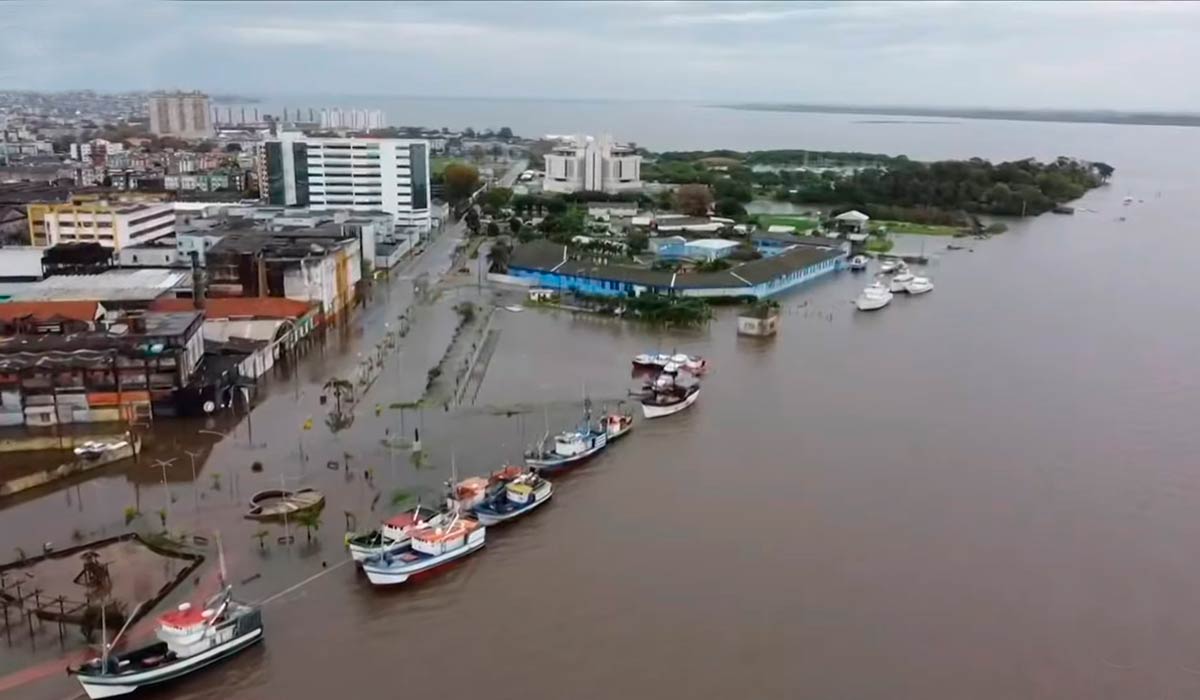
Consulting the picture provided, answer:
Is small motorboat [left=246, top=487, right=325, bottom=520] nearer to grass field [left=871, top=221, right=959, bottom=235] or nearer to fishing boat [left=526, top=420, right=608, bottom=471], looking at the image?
fishing boat [left=526, top=420, right=608, bottom=471]

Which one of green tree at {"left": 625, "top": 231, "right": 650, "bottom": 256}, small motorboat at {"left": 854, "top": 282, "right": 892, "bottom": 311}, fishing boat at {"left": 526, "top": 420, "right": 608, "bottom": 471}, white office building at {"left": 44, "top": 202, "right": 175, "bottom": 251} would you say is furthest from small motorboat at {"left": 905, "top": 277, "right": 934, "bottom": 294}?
white office building at {"left": 44, "top": 202, "right": 175, "bottom": 251}

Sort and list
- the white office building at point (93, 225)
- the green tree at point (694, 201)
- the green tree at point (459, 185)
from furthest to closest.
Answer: the green tree at point (459, 185)
the green tree at point (694, 201)
the white office building at point (93, 225)

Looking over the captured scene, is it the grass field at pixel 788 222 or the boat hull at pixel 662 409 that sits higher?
the grass field at pixel 788 222

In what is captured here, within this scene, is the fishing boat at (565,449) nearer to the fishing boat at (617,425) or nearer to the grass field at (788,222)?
the fishing boat at (617,425)

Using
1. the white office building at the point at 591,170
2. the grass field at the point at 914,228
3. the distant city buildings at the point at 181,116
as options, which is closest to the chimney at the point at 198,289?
the grass field at the point at 914,228

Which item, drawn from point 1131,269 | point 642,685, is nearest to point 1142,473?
point 642,685
